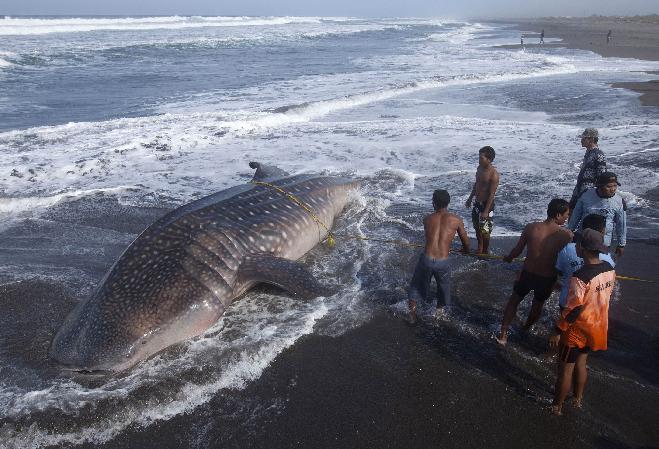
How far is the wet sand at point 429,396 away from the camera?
3961 mm

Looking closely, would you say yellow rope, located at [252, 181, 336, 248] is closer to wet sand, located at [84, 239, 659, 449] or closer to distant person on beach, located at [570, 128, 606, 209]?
wet sand, located at [84, 239, 659, 449]

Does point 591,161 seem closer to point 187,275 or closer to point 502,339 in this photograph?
point 502,339

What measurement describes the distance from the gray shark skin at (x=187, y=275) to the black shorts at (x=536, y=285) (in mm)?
2199

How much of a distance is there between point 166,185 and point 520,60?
30.1 meters

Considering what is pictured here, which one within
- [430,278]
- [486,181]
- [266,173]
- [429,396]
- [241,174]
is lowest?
[429,396]

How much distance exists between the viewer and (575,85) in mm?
22547

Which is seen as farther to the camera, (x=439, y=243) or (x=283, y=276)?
(x=283, y=276)

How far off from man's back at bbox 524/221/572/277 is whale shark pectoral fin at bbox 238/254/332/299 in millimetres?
2270

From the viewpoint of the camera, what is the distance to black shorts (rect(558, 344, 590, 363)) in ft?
12.9

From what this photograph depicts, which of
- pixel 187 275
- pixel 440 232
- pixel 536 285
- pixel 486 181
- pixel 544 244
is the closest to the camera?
pixel 544 244

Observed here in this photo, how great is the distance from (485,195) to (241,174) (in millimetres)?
6033

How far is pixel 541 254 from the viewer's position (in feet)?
15.7

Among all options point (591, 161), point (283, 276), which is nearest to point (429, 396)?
point (283, 276)

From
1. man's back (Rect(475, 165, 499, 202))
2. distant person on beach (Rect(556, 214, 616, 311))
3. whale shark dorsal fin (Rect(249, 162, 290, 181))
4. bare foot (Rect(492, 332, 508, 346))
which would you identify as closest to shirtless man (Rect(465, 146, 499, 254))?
man's back (Rect(475, 165, 499, 202))
